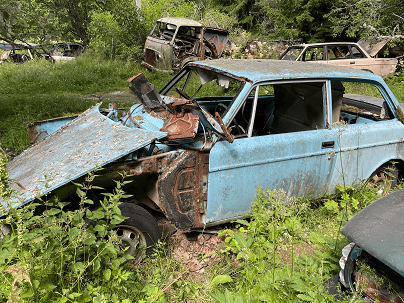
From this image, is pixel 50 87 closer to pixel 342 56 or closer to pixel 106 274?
pixel 106 274

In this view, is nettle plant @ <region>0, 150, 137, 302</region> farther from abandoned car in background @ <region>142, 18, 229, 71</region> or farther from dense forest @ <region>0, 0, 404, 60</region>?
dense forest @ <region>0, 0, 404, 60</region>

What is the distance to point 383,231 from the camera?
1723mm

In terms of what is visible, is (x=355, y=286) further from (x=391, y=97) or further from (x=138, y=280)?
(x=391, y=97)

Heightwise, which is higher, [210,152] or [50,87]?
[210,152]

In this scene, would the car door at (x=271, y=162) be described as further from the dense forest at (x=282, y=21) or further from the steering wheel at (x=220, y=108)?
the dense forest at (x=282, y=21)

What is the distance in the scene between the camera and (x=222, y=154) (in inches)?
107

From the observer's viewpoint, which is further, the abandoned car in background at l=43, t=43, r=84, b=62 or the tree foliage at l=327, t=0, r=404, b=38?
the abandoned car in background at l=43, t=43, r=84, b=62

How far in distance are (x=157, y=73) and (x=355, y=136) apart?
27.8 feet

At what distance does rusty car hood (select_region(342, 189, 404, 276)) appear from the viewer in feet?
5.13

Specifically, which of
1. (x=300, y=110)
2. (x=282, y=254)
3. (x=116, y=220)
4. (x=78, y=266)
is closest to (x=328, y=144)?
(x=300, y=110)

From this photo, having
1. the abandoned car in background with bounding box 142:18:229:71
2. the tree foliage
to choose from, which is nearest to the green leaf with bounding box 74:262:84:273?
the abandoned car in background with bounding box 142:18:229:71

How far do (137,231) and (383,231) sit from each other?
1867 mm

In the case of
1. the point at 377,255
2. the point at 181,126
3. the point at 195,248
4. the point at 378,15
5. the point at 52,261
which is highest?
the point at 378,15

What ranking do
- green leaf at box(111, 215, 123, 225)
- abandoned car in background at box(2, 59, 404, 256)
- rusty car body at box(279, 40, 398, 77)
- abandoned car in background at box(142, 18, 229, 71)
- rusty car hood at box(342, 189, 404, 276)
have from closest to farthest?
1. rusty car hood at box(342, 189, 404, 276)
2. green leaf at box(111, 215, 123, 225)
3. abandoned car in background at box(2, 59, 404, 256)
4. rusty car body at box(279, 40, 398, 77)
5. abandoned car in background at box(142, 18, 229, 71)
